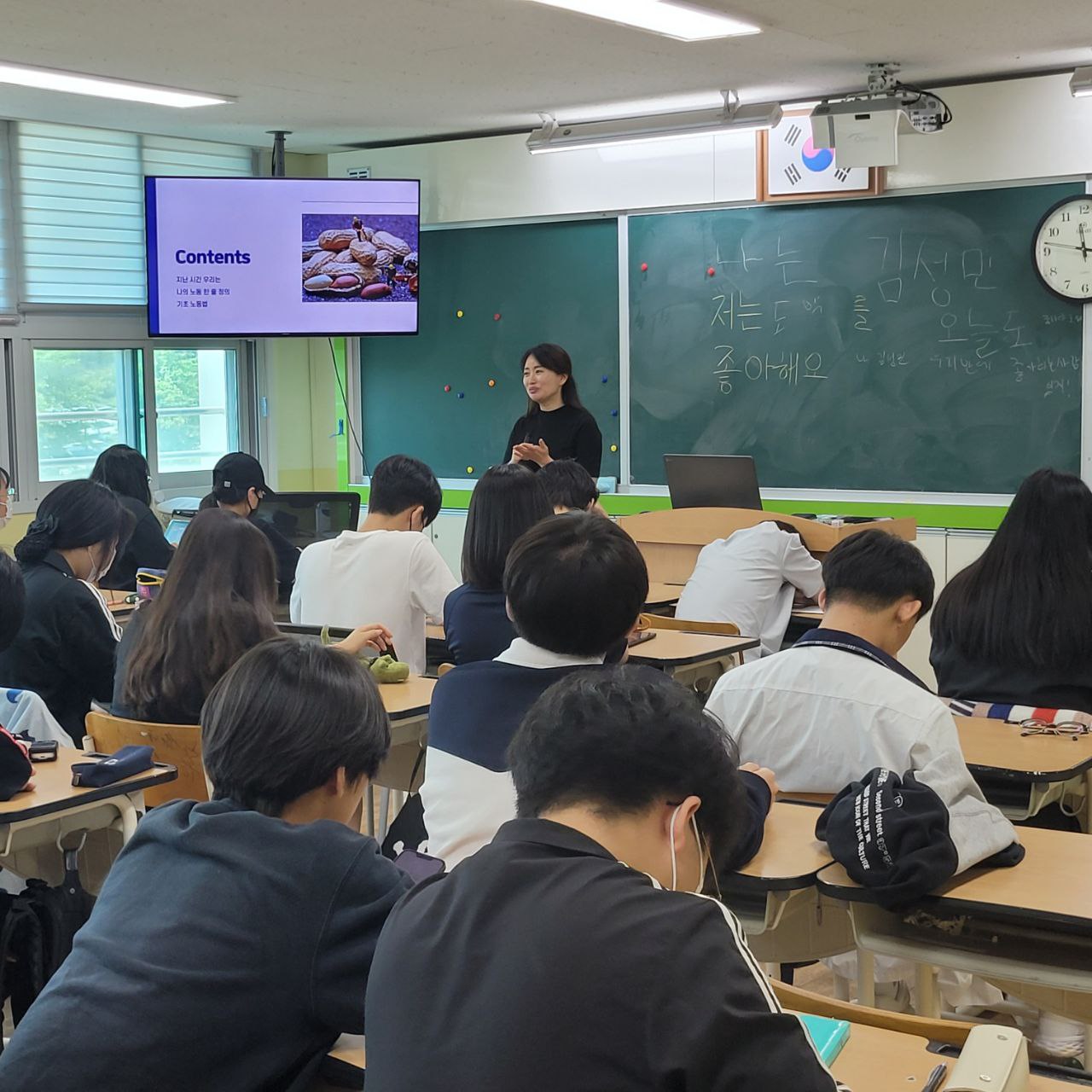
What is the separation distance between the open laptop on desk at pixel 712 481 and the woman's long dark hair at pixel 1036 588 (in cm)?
211

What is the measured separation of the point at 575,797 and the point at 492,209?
6777 mm

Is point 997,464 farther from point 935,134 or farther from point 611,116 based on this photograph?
point 611,116

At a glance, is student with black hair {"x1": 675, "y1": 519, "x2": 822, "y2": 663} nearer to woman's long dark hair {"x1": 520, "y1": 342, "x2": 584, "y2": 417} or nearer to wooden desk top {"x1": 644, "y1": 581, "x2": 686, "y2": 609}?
wooden desk top {"x1": 644, "y1": 581, "x2": 686, "y2": 609}

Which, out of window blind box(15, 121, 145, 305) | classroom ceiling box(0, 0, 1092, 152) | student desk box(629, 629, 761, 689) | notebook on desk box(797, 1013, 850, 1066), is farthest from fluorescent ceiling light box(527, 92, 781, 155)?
notebook on desk box(797, 1013, 850, 1066)

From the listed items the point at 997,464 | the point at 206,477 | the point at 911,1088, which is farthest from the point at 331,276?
the point at 911,1088

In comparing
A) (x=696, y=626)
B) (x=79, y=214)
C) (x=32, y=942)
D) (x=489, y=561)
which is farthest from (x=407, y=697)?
(x=79, y=214)

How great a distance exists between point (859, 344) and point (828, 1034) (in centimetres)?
536

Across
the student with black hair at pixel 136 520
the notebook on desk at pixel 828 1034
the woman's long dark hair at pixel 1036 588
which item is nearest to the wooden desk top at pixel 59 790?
the notebook on desk at pixel 828 1034

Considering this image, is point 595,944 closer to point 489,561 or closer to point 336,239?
point 489,561

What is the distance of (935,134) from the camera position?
6.34 m

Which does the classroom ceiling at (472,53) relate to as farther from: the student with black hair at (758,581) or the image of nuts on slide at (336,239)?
the student with black hair at (758,581)

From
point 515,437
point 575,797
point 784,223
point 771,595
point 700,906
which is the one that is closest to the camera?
point 700,906

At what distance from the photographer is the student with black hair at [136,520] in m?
5.77

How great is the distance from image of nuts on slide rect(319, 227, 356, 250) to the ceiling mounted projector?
8.33ft
